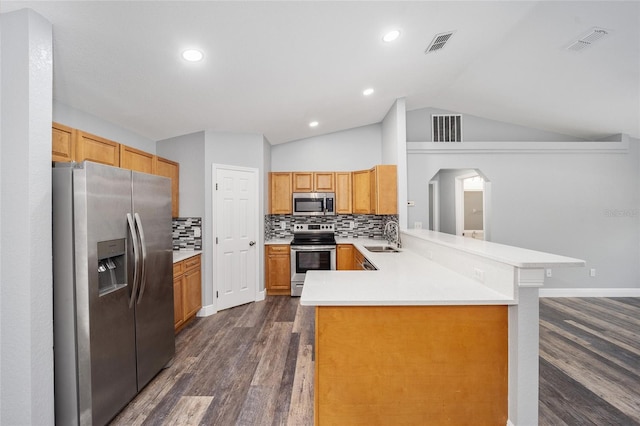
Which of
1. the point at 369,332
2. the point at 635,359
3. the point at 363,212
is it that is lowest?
the point at 635,359

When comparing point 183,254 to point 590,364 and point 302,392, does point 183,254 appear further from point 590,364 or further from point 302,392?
point 590,364

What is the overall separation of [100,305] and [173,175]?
2290 mm

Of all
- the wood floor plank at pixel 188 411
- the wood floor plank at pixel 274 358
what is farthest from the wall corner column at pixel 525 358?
the wood floor plank at pixel 188 411

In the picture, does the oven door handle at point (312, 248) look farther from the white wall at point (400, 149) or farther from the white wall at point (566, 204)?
the white wall at point (566, 204)

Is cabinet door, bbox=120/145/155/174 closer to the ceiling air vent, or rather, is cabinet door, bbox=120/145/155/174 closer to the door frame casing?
the door frame casing

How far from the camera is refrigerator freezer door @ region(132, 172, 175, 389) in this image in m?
2.11

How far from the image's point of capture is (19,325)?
151cm

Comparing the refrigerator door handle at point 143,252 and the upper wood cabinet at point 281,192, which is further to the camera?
the upper wood cabinet at point 281,192

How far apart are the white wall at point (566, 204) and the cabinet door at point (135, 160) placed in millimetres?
3761

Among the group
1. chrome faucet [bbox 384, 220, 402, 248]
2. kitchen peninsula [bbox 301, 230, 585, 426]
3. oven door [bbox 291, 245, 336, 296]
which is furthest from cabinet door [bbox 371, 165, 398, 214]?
kitchen peninsula [bbox 301, 230, 585, 426]

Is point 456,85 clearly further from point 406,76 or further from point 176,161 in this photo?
point 176,161

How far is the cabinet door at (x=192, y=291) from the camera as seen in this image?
331 cm

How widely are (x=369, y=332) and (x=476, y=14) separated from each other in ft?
9.17

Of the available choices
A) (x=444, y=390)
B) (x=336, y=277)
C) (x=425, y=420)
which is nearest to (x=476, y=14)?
(x=336, y=277)
